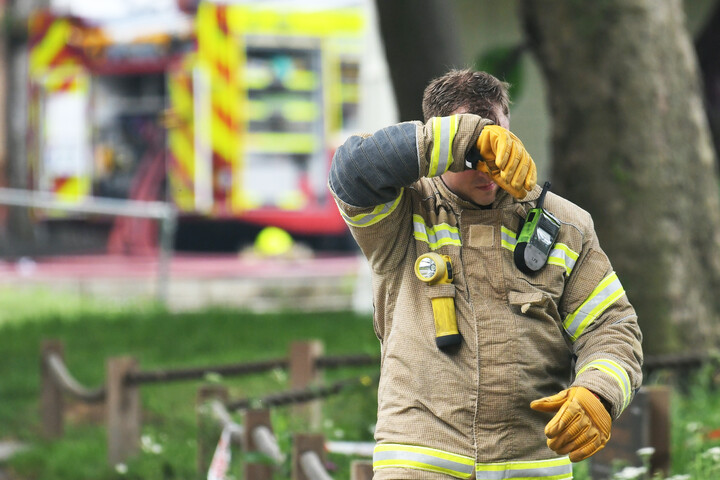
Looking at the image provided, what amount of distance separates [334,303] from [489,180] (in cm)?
1142

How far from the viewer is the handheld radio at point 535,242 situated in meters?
2.94

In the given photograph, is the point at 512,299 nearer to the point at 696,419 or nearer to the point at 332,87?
the point at 696,419

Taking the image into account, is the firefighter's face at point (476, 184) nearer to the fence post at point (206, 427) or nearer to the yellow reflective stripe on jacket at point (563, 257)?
the yellow reflective stripe on jacket at point (563, 257)

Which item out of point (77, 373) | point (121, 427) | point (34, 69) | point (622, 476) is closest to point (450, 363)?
point (622, 476)

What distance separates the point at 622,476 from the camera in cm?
388

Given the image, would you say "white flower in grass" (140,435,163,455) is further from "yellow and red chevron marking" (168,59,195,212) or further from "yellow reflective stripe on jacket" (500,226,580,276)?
"yellow and red chevron marking" (168,59,195,212)

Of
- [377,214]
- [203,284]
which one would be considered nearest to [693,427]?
[377,214]

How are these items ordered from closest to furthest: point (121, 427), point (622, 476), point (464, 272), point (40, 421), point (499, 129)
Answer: point (499, 129), point (464, 272), point (622, 476), point (121, 427), point (40, 421)

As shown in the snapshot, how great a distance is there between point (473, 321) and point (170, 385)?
6.28 meters

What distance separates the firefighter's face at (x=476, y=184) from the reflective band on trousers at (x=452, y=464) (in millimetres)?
613

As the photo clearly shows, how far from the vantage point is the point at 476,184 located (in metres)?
2.99

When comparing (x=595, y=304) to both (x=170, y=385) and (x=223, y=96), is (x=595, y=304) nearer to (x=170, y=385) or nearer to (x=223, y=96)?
(x=170, y=385)

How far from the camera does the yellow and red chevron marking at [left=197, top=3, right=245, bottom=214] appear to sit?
53.7 feet

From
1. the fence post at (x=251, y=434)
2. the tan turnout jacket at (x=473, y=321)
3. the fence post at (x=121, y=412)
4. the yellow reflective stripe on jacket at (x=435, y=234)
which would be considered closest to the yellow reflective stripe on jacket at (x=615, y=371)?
the tan turnout jacket at (x=473, y=321)
